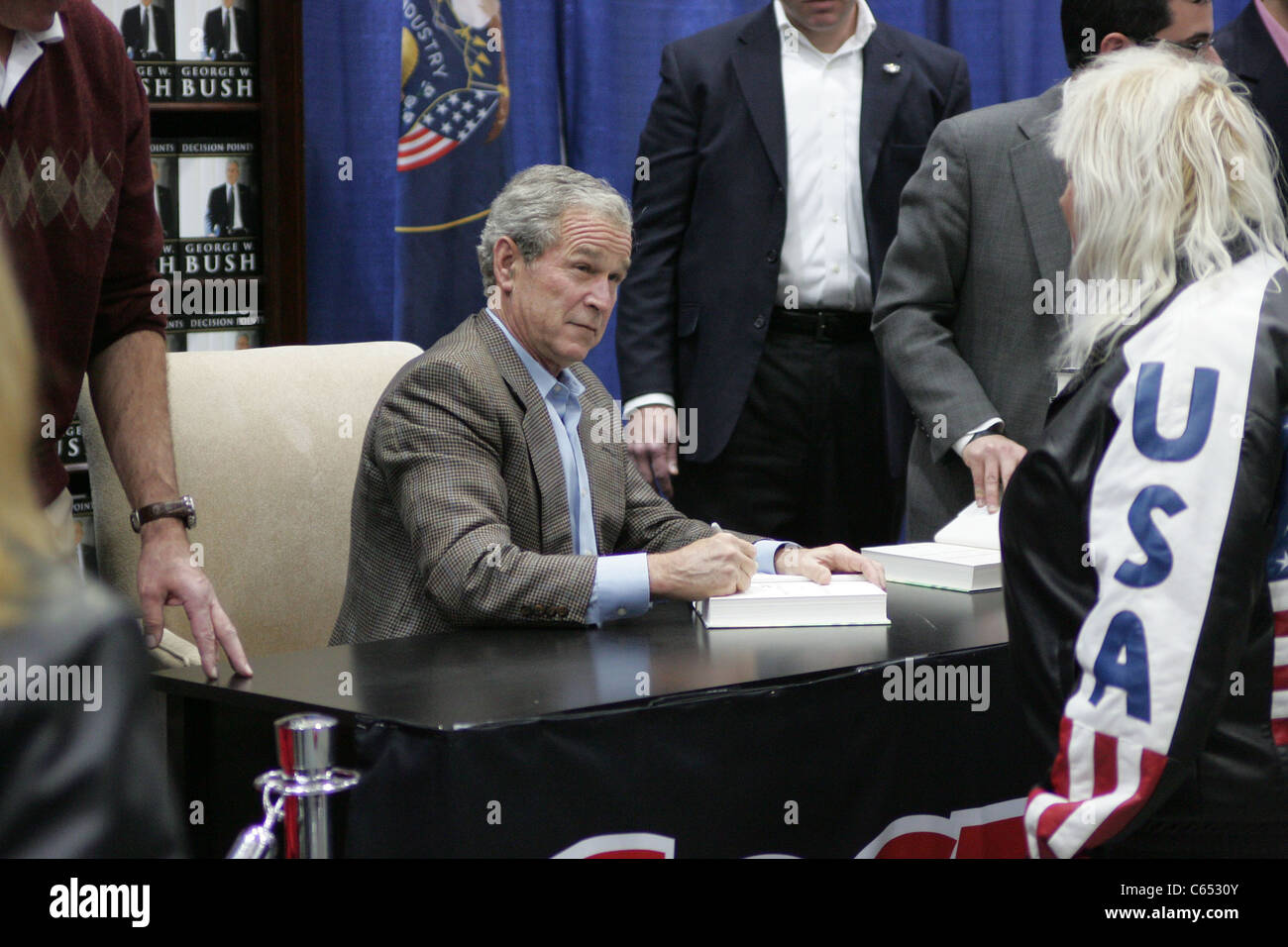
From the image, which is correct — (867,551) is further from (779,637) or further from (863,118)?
(863,118)

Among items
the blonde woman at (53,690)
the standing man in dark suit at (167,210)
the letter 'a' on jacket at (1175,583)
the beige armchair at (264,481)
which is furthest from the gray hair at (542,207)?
the blonde woman at (53,690)

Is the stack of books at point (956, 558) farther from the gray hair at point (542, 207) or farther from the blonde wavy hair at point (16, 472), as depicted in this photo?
the blonde wavy hair at point (16, 472)

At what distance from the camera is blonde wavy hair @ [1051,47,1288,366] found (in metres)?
1.57

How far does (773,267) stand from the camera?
320 cm

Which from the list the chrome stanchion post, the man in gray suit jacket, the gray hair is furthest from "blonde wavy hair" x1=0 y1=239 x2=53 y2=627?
the man in gray suit jacket

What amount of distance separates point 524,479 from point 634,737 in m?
0.69

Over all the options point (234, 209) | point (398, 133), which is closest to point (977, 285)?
point (398, 133)

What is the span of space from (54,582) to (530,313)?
73.5 inches

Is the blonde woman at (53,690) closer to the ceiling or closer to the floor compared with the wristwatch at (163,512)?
closer to the ceiling

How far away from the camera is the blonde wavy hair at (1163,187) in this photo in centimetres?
157

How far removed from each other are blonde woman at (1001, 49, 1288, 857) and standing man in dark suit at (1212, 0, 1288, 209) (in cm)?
153

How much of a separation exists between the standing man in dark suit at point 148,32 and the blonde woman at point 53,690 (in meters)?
3.04

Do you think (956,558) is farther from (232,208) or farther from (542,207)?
(232,208)
